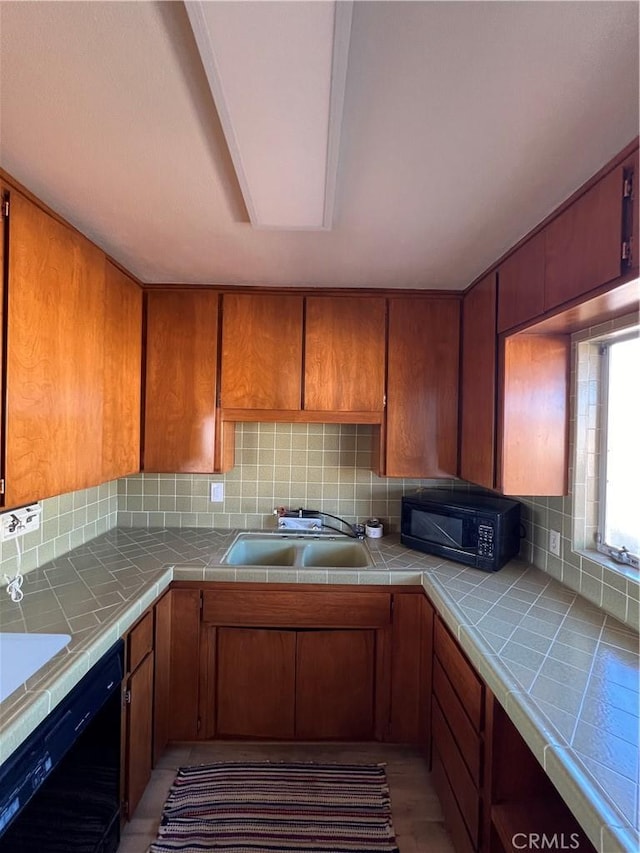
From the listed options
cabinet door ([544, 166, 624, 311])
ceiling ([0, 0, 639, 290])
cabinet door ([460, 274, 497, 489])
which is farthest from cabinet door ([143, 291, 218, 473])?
cabinet door ([544, 166, 624, 311])

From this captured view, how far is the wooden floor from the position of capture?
4.64 ft

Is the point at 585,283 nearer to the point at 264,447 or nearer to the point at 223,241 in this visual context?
the point at 223,241

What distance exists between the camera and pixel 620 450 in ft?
4.68

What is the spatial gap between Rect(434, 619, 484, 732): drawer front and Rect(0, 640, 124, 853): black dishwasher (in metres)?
1.17

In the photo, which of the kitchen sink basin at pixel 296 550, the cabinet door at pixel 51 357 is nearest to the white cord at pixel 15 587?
the cabinet door at pixel 51 357

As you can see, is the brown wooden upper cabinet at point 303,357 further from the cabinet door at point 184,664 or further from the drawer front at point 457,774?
the drawer front at point 457,774

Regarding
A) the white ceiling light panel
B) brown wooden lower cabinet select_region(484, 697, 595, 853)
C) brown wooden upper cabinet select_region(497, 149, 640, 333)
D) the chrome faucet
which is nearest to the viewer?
the white ceiling light panel

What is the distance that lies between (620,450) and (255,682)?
184 centimetres

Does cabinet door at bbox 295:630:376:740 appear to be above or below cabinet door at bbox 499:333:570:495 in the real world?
below

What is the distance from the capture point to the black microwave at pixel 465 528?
1.73 m

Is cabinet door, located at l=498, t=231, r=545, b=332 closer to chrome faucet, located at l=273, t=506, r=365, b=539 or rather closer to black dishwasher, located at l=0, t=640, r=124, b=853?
chrome faucet, located at l=273, t=506, r=365, b=539

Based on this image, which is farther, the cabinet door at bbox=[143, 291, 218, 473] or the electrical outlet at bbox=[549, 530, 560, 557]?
the cabinet door at bbox=[143, 291, 218, 473]

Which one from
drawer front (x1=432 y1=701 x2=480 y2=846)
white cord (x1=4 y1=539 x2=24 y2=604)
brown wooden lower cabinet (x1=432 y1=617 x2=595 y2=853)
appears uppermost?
white cord (x1=4 y1=539 x2=24 y2=604)

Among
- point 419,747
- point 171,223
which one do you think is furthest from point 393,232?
point 419,747
